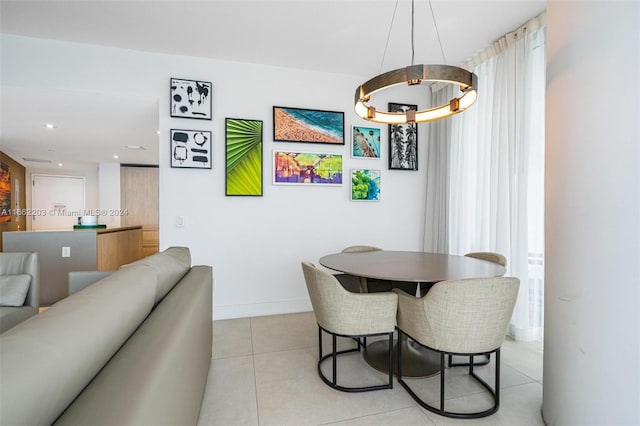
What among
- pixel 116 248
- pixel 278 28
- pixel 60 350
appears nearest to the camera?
pixel 60 350

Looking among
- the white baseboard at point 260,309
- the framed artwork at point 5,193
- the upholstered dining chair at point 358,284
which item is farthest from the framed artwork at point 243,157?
the framed artwork at point 5,193

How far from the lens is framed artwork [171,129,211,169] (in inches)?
122

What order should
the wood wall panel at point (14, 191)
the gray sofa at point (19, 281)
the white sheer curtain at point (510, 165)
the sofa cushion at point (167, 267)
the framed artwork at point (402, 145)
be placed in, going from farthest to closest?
the wood wall panel at point (14, 191), the framed artwork at point (402, 145), the white sheer curtain at point (510, 165), the gray sofa at point (19, 281), the sofa cushion at point (167, 267)

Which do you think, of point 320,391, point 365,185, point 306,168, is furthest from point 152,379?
point 365,185

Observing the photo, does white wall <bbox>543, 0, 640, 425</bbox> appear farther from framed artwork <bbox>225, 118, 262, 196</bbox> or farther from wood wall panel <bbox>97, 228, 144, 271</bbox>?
wood wall panel <bbox>97, 228, 144, 271</bbox>

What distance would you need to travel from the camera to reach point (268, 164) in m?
3.36

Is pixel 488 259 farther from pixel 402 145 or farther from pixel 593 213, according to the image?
pixel 402 145

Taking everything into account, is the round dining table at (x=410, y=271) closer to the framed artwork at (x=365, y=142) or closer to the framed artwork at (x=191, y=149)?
the framed artwork at (x=365, y=142)

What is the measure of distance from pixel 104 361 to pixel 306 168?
112 inches

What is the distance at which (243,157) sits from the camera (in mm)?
3264

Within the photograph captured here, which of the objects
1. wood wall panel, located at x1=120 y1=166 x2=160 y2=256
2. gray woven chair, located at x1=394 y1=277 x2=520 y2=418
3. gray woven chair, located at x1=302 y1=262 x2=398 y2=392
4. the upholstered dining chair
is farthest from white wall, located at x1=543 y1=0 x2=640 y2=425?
wood wall panel, located at x1=120 y1=166 x2=160 y2=256

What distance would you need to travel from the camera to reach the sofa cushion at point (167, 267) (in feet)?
4.58

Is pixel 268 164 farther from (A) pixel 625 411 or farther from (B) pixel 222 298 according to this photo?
Result: (A) pixel 625 411

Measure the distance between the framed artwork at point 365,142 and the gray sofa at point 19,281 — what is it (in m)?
3.11
